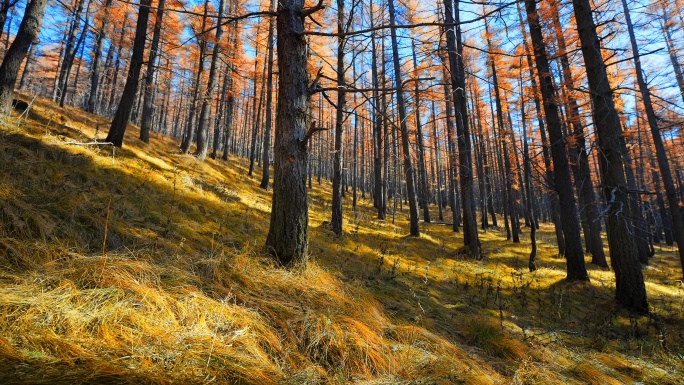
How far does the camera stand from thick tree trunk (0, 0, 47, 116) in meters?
5.91

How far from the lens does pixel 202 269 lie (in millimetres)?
2986

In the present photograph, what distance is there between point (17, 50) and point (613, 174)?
39.9 feet

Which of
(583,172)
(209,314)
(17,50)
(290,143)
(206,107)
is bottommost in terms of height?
(209,314)

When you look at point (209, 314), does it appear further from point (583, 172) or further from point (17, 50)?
point (583, 172)

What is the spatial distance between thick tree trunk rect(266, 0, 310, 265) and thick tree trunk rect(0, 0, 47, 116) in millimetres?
6135

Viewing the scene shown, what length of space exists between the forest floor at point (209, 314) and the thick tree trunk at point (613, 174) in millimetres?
561

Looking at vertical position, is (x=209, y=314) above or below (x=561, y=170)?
below

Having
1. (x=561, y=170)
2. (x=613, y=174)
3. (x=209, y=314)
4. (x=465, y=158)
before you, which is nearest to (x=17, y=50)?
(x=209, y=314)

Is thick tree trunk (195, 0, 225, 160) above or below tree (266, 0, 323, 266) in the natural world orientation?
above

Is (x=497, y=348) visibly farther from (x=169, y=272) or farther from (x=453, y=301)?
(x=169, y=272)

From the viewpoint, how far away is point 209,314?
86.3 inches

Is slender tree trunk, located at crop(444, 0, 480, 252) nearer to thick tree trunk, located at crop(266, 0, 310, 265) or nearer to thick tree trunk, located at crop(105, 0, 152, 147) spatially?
thick tree trunk, located at crop(266, 0, 310, 265)

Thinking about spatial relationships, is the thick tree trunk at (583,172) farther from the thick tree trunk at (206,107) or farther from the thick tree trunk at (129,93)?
the thick tree trunk at (206,107)

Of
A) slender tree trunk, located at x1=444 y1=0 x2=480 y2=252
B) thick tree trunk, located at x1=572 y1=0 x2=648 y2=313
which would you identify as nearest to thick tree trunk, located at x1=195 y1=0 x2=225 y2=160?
slender tree trunk, located at x1=444 y1=0 x2=480 y2=252
